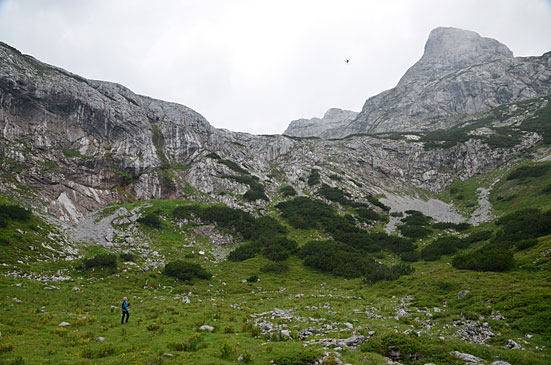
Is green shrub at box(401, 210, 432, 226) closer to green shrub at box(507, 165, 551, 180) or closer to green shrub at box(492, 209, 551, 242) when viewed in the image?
green shrub at box(507, 165, 551, 180)

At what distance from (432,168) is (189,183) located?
79.5 m

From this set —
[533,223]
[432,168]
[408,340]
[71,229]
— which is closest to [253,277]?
[408,340]

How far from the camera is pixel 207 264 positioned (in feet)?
116

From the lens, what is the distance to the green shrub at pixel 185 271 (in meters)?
29.1

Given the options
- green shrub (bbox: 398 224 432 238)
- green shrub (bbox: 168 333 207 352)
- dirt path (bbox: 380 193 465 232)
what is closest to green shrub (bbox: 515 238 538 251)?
green shrub (bbox: 398 224 432 238)

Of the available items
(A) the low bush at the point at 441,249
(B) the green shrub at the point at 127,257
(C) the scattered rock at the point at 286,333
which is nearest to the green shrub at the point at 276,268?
(B) the green shrub at the point at 127,257

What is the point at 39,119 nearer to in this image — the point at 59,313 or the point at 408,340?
the point at 59,313

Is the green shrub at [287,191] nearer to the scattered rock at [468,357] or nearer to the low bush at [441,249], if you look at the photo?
the low bush at [441,249]

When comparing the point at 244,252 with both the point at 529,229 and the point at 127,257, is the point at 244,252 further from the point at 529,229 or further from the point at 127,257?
the point at 529,229

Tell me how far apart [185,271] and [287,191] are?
4526 cm

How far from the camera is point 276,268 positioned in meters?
33.8

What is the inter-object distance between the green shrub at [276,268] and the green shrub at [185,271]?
7.07m

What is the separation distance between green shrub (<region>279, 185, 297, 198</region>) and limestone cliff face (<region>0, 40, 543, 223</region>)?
2537mm

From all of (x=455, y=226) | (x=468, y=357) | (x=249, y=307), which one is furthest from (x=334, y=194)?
(x=468, y=357)
